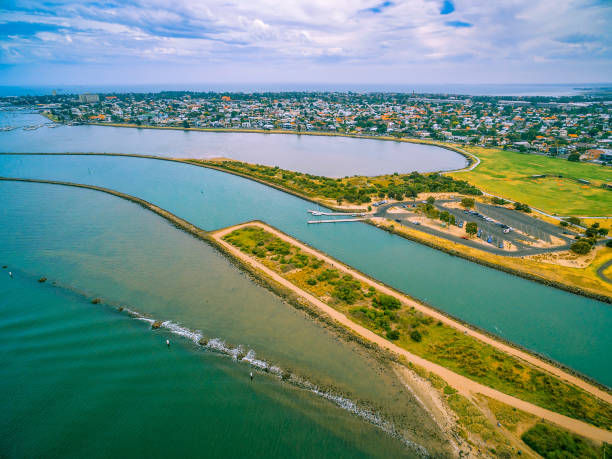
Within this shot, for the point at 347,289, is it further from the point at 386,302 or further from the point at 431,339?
the point at 431,339

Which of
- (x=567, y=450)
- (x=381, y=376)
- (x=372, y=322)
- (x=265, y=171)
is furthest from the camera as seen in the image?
(x=265, y=171)

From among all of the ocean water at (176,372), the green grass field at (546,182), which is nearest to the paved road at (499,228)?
the green grass field at (546,182)

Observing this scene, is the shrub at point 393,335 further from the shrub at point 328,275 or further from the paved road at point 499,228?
the paved road at point 499,228

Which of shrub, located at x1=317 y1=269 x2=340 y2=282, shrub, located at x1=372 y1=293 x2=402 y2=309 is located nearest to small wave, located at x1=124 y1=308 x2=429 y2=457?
shrub, located at x1=372 y1=293 x2=402 y2=309

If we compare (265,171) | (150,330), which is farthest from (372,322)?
(265,171)

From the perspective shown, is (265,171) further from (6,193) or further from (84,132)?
(84,132)

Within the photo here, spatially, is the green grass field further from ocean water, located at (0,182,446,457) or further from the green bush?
ocean water, located at (0,182,446,457)

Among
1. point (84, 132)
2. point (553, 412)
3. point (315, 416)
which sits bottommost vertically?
point (315, 416)
